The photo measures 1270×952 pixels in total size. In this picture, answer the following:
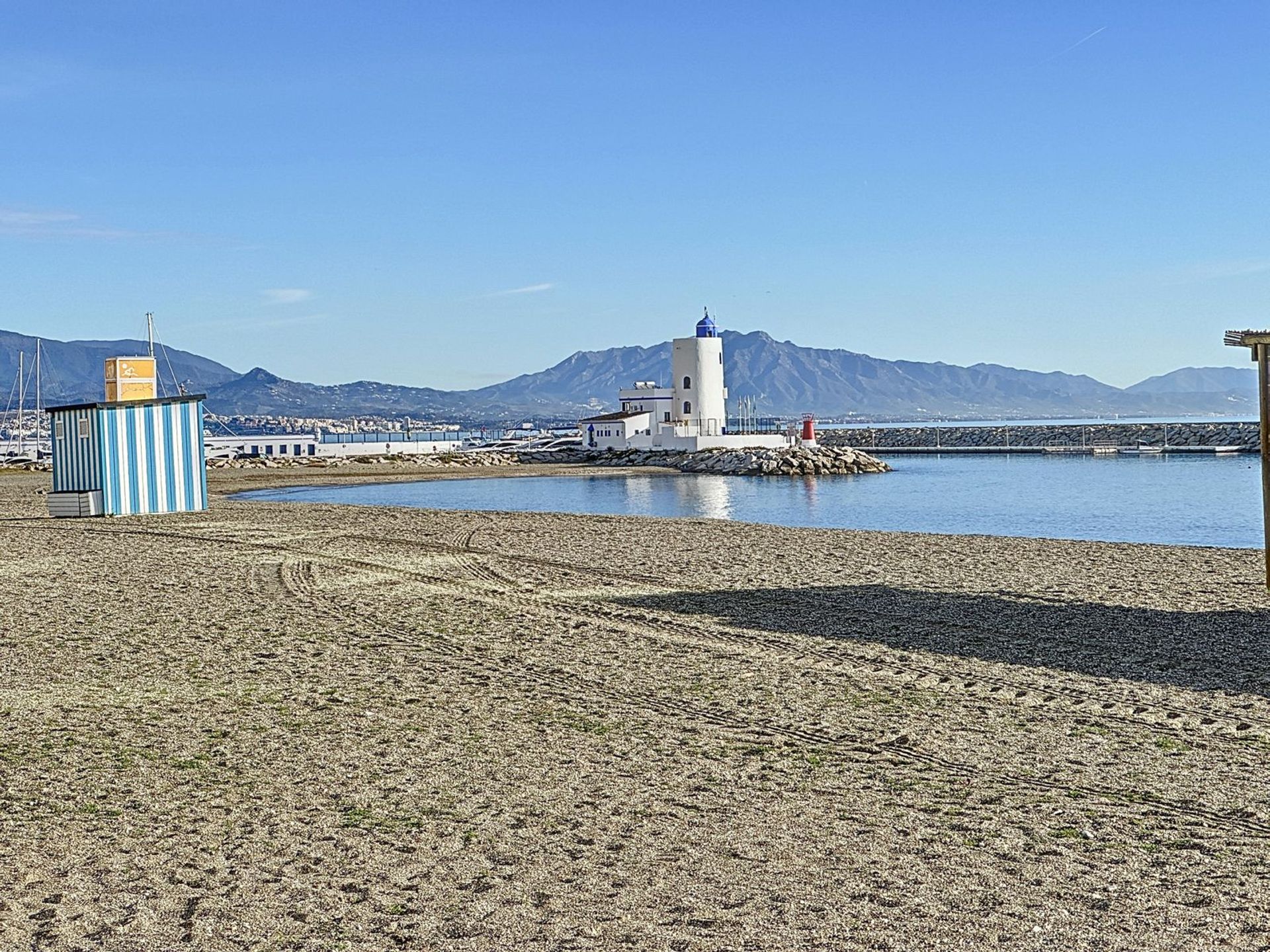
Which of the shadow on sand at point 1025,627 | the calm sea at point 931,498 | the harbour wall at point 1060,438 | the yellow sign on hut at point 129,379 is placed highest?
the yellow sign on hut at point 129,379

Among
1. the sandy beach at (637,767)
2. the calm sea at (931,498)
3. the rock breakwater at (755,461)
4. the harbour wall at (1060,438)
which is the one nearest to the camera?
the sandy beach at (637,767)

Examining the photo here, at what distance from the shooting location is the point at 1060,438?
311 ft

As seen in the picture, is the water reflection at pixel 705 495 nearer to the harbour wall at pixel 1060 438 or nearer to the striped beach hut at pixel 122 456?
the striped beach hut at pixel 122 456

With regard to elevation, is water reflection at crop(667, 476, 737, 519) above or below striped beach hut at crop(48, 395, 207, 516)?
below

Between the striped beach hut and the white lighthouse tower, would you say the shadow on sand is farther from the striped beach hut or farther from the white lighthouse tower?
the white lighthouse tower

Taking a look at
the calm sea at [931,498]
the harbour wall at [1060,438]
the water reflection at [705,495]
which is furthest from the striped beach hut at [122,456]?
the harbour wall at [1060,438]

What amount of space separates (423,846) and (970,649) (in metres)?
5.37

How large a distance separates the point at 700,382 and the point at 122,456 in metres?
46.8

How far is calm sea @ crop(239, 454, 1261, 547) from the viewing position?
28297 mm

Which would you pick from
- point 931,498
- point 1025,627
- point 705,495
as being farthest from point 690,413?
point 1025,627

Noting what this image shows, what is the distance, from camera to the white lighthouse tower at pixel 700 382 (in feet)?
224

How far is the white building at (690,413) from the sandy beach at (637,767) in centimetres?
5406

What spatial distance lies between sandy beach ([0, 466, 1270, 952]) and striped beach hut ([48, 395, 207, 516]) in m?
11.3

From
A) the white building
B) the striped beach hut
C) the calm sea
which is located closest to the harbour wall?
the white building
